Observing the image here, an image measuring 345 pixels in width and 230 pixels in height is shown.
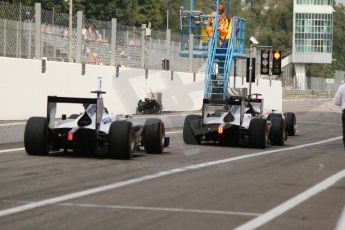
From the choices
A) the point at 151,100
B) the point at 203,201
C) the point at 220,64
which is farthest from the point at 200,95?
the point at 203,201

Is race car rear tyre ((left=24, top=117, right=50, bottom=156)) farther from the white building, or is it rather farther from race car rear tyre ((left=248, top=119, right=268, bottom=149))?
the white building

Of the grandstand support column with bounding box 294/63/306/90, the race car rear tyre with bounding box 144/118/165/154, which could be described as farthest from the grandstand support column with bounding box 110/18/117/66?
the grandstand support column with bounding box 294/63/306/90

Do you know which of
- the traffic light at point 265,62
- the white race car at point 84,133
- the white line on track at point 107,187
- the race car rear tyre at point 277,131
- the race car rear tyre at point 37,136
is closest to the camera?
the white line on track at point 107,187

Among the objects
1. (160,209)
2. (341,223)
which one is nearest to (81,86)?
(160,209)

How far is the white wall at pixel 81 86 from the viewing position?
23375mm

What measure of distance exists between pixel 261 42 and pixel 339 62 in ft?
111

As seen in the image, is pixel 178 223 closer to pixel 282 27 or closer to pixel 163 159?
pixel 163 159

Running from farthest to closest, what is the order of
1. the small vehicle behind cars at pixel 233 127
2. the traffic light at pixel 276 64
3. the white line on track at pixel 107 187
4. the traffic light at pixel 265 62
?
1. the traffic light at pixel 276 64
2. the traffic light at pixel 265 62
3. the small vehicle behind cars at pixel 233 127
4. the white line on track at pixel 107 187

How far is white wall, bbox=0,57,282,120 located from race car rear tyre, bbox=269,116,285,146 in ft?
23.3

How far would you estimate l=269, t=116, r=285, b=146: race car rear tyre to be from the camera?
20666 mm

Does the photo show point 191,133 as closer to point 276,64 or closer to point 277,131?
point 277,131

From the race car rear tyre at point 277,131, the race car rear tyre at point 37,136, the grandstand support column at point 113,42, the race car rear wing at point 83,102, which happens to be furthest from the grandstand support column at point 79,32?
the race car rear tyre at point 37,136

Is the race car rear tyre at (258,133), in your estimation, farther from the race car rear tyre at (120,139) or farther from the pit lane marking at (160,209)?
the pit lane marking at (160,209)

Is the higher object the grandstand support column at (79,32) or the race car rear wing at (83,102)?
the grandstand support column at (79,32)
